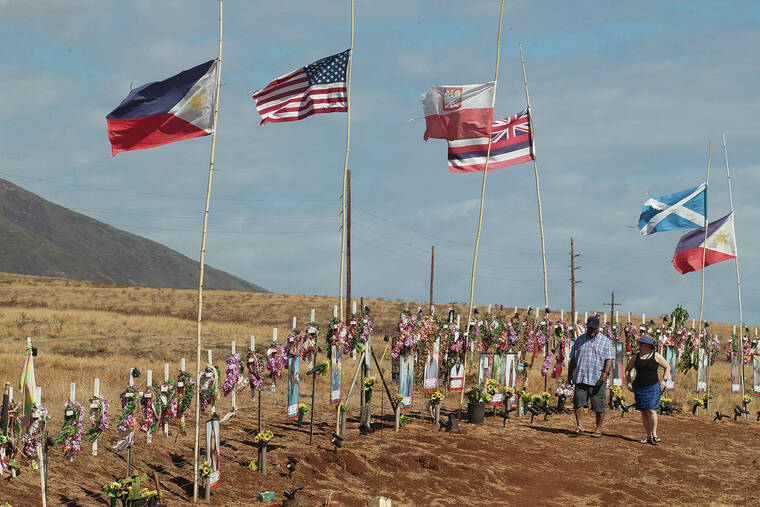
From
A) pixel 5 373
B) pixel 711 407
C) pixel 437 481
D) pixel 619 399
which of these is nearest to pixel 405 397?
pixel 437 481

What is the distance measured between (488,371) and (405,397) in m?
3.14

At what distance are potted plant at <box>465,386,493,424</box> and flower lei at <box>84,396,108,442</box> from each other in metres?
8.75

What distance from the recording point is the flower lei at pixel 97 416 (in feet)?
42.7

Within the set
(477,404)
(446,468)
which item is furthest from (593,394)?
(446,468)

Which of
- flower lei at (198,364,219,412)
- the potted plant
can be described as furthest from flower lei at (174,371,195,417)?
the potted plant

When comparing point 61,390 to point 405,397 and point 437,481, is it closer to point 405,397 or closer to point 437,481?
point 405,397

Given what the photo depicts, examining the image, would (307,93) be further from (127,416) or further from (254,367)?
(127,416)

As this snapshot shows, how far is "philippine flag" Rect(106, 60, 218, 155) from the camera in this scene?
1235 cm

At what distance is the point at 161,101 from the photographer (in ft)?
40.8

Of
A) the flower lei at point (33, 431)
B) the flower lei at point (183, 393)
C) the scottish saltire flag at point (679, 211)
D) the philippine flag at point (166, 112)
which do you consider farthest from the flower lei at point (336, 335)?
the scottish saltire flag at point (679, 211)

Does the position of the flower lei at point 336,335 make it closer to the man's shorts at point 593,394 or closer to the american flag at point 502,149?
the man's shorts at point 593,394

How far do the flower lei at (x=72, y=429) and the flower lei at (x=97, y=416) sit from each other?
0.27 meters

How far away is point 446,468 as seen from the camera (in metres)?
14.6

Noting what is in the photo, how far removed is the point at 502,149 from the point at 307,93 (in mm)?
6401
